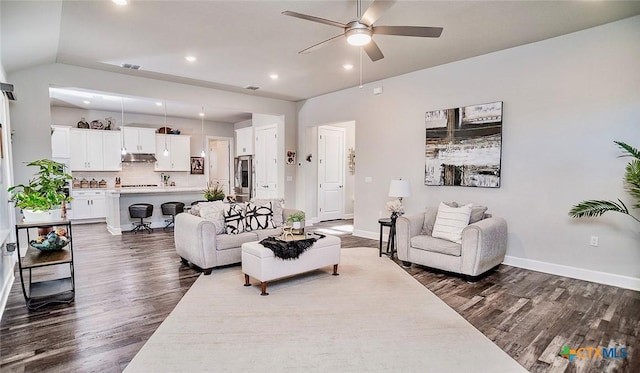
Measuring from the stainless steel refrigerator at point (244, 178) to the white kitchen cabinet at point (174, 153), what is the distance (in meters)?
1.54

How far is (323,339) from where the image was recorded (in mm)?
2543

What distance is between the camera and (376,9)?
255cm

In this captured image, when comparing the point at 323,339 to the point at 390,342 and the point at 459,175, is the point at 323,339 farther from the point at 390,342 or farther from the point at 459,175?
the point at 459,175

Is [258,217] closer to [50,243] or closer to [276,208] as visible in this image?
[276,208]

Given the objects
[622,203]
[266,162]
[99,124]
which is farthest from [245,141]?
[622,203]

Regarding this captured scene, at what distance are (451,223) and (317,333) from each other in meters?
2.40

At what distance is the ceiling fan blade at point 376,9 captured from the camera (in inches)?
95.2

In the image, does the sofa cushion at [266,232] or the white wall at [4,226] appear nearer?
the white wall at [4,226]

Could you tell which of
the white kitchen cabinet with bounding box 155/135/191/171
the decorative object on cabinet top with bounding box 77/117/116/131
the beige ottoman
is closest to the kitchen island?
the white kitchen cabinet with bounding box 155/135/191/171

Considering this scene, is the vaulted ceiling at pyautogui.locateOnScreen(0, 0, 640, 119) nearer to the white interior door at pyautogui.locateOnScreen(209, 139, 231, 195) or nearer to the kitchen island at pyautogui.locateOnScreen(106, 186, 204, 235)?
the kitchen island at pyautogui.locateOnScreen(106, 186, 204, 235)

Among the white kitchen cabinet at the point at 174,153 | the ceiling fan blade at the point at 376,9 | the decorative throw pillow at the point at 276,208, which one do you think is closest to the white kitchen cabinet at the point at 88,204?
the white kitchen cabinet at the point at 174,153

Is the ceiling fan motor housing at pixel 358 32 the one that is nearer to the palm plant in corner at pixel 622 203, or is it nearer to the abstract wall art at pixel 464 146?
the abstract wall art at pixel 464 146

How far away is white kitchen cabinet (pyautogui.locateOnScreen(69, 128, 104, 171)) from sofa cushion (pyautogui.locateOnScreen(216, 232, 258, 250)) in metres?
6.14

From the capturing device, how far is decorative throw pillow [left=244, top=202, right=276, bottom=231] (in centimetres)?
462
